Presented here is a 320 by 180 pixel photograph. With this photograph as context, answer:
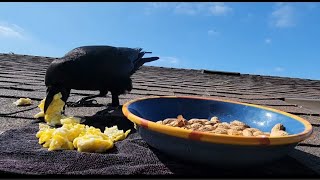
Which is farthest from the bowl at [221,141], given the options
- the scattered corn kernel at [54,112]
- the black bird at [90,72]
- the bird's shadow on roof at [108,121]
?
the black bird at [90,72]

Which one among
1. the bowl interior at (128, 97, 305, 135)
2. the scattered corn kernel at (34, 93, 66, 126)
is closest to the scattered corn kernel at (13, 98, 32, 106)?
the scattered corn kernel at (34, 93, 66, 126)

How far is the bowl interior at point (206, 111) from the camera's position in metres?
1.58

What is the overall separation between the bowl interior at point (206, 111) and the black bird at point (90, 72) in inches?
27.7

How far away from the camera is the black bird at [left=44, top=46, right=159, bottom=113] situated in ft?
7.22

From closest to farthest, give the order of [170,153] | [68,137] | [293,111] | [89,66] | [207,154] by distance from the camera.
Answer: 1. [207,154]
2. [170,153]
3. [68,137]
4. [89,66]
5. [293,111]

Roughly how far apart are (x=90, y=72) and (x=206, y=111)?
3.03 ft

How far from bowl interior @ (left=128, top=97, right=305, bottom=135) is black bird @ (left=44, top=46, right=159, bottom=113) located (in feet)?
2.31

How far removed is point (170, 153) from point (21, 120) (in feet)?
3.53

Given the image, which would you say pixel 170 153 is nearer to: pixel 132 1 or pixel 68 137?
pixel 68 137

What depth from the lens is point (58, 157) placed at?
1267 millimetres

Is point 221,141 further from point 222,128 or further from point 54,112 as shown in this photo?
point 54,112

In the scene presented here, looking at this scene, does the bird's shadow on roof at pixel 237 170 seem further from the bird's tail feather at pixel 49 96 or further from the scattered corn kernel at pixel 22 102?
the scattered corn kernel at pixel 22 102

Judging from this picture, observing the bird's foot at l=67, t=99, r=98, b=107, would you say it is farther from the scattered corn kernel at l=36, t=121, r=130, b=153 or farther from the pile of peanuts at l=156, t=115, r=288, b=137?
the pile of peanuts at l=156, t=115, r=288, b=137

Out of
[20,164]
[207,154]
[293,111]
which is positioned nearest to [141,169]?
[207,154]
